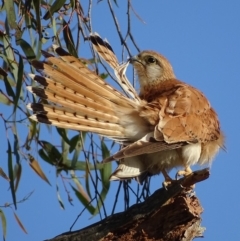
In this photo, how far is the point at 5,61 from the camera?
155 inches

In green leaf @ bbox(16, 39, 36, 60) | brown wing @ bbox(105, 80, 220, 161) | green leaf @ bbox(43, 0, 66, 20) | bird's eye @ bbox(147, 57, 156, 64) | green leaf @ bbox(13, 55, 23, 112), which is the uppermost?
green leaf @ bbox(43, 0, 66, 20)

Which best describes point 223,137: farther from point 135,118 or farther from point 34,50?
point 34,50

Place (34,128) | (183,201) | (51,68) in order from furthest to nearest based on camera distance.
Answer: (34,128) < (51,68) < (183,201)

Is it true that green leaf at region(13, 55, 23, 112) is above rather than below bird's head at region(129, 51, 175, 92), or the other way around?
below

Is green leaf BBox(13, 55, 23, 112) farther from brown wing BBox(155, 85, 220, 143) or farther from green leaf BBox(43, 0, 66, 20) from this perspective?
brown wing BBox(155, 85, 220, 143)

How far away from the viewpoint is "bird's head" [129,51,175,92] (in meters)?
4.15

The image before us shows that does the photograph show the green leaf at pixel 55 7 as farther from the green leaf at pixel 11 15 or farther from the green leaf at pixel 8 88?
the green leaf at pixel 8 88

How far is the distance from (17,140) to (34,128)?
16 cm

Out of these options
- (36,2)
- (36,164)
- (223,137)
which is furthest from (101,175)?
(36,2)

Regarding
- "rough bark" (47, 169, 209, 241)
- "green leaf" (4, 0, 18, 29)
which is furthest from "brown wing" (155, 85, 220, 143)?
"green leaf" (4, 0, 18, 29)

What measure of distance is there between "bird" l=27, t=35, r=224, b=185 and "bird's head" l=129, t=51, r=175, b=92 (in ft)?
0.92

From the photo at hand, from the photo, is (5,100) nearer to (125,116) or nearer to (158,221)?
(125,116)

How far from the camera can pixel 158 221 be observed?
121 inches

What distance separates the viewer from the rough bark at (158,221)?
3035mm
